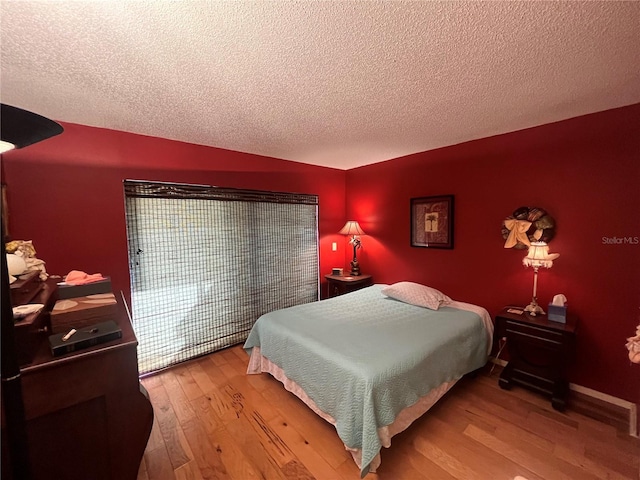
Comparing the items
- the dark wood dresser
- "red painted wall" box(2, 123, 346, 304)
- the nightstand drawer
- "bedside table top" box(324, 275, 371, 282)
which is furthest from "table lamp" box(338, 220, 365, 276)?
the dark wood dresser

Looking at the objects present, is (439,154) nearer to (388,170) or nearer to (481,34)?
(388,170)

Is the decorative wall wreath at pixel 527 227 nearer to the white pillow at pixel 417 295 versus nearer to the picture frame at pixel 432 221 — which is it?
the picture frame at pixel 432 221

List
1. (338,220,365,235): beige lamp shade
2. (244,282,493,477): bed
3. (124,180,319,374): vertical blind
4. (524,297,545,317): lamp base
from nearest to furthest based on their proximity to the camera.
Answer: (244,282,493,477): bed → (524,297,545,317): lamp base → (124,180,319,374): vertical blind → (338,220,365,235): beige lamp shade

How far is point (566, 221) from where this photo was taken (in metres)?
2.21

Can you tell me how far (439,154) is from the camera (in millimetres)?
2977

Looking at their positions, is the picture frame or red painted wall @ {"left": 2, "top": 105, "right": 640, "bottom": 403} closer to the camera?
red painted wall @ {"left": 2, "top": 105, "right": 640, "bottom": 403}

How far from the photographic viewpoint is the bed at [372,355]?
151 centimetres

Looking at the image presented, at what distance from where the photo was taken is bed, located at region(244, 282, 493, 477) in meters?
1.51

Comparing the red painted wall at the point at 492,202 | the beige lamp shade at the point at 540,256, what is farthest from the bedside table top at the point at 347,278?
the beige lamp shade at the point at 540,256

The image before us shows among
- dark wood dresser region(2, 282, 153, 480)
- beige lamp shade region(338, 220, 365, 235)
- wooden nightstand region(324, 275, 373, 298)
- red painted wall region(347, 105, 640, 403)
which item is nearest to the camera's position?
dark wood dresser region(2, 282, 153, 480)

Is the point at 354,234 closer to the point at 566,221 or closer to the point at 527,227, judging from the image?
the point at 527,227

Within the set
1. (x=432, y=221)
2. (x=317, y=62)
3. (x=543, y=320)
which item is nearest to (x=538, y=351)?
(x=543, y=320)

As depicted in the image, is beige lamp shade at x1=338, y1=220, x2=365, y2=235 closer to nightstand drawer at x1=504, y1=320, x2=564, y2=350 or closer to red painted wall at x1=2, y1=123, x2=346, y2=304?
red painted wall at x1=2, y1=123, x2=346, y2=304

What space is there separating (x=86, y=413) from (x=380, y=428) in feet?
4.73
